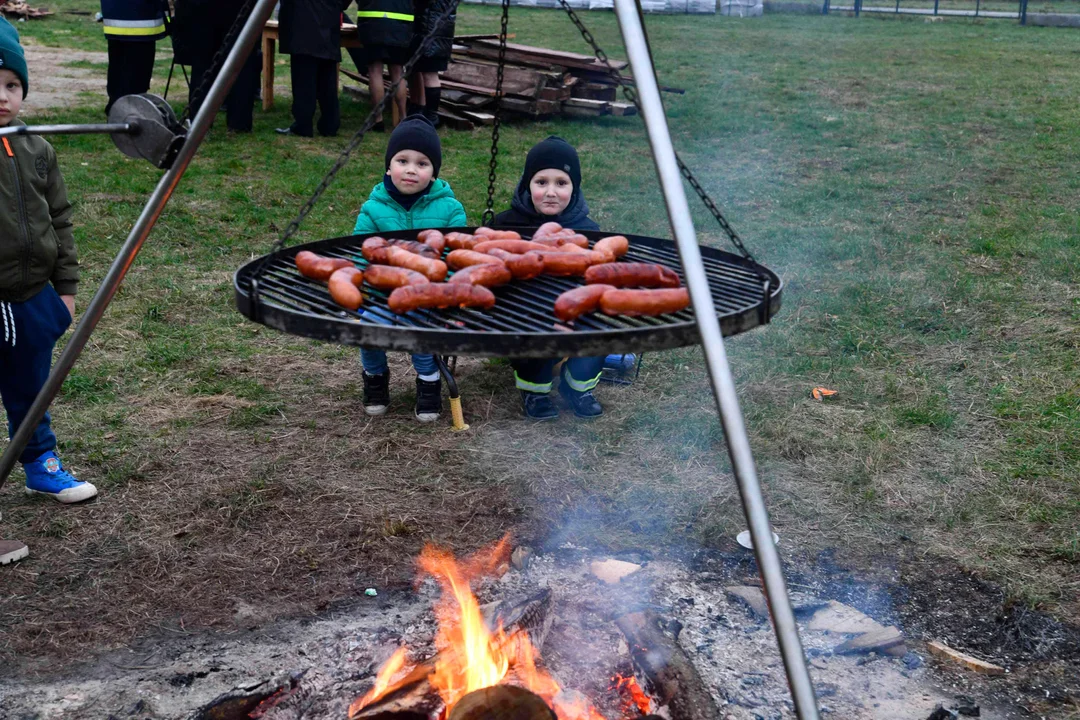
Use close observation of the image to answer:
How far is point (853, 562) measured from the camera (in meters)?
3.55

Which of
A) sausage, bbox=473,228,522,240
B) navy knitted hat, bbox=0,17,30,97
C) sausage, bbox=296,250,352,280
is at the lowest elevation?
sausage, bbox=296,250,352,280

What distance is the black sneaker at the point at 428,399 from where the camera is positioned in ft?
15.5

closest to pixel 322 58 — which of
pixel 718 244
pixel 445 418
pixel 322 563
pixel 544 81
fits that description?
pixel 544 81

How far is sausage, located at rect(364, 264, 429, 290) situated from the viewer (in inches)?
98.9

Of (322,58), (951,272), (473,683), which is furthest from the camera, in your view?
(322,58)

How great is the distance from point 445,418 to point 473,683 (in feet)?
6.91

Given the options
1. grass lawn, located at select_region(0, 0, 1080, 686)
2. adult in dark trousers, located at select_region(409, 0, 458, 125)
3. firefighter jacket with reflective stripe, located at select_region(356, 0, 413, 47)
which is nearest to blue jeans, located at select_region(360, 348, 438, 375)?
grass lawn, located at select_region(0, 0, 1080, 686)

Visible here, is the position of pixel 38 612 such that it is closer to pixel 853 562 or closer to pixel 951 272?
pixel 853 562

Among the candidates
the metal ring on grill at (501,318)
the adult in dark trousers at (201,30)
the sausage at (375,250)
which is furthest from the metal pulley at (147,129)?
the adult in dark trousers at (201,30)

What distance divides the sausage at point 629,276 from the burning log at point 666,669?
1120 millimetres

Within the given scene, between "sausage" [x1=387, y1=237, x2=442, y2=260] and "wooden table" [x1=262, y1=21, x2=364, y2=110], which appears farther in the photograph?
"wooden table" [x1=262, y1=21, x2=364, y2=110]

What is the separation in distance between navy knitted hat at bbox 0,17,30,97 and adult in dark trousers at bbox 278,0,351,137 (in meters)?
6.50

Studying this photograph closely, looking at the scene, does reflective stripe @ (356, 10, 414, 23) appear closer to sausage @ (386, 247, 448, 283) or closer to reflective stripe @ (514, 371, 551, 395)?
reflective stripe @ (514, 371, 551, 395)

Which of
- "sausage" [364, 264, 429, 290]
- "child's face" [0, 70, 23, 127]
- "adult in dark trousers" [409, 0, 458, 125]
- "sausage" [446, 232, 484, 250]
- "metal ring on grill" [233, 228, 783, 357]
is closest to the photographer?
"metal ring on grill" [233, 228, 783, 357]
